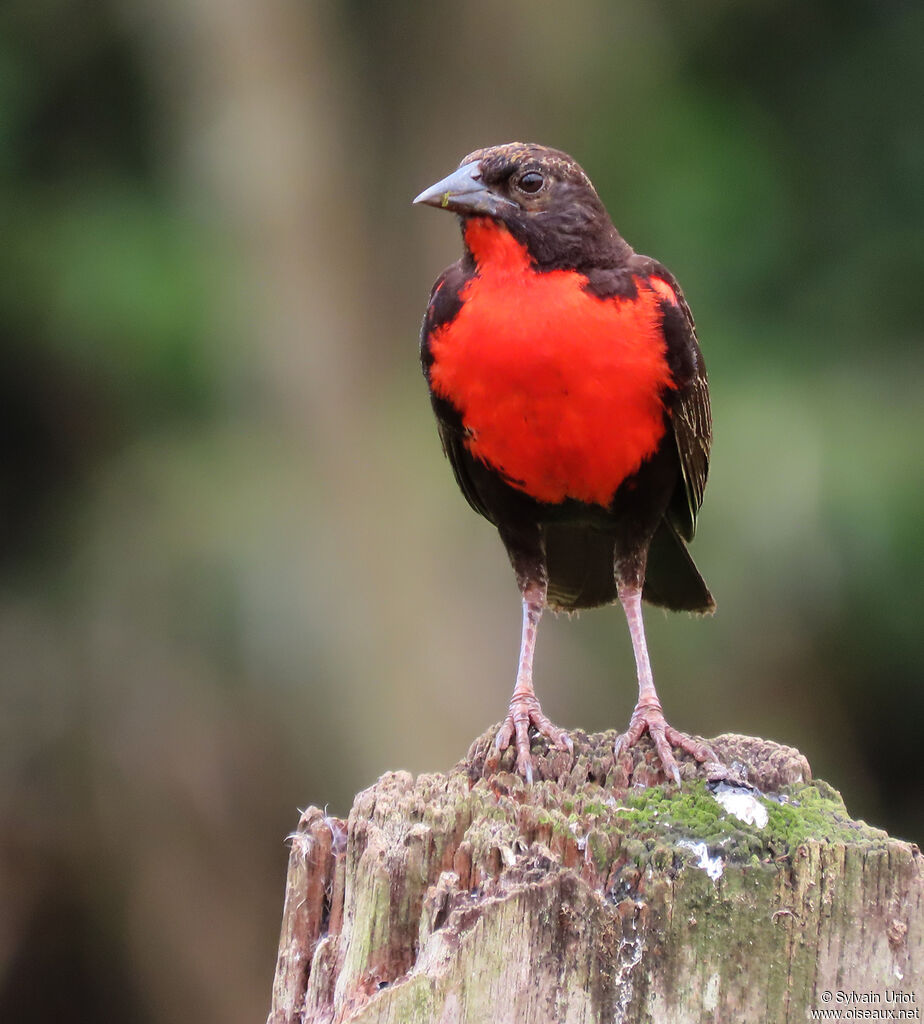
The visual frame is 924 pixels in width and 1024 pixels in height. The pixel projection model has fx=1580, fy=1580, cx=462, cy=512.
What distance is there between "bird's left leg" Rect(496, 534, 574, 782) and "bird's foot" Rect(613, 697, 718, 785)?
17cm

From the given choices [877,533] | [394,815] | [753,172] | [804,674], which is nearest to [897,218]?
[753,172]

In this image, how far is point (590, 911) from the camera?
3256 mm

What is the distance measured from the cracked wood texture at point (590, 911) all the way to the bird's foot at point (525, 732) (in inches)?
15.3

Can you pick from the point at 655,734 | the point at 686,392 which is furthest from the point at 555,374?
the point at 655,734

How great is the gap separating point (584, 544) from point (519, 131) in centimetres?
572

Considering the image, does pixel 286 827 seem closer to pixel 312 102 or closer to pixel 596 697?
pixel 596 697

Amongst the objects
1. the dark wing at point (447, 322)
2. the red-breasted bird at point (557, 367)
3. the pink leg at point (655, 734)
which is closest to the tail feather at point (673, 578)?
the red-breasted bird at point (557, 367)

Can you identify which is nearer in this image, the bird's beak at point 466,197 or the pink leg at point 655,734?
the pink leg at point 655,734

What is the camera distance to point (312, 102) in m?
10.7

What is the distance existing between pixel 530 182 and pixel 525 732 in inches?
67.3

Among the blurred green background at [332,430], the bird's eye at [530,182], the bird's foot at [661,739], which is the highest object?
the blurred green background at [332,430]

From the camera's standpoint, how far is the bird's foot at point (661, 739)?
3990mm

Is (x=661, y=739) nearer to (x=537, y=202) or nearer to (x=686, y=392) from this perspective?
(x=686, y=392)

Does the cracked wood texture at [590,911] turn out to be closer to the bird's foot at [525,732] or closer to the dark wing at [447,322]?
the bird's foot at [525,732]
